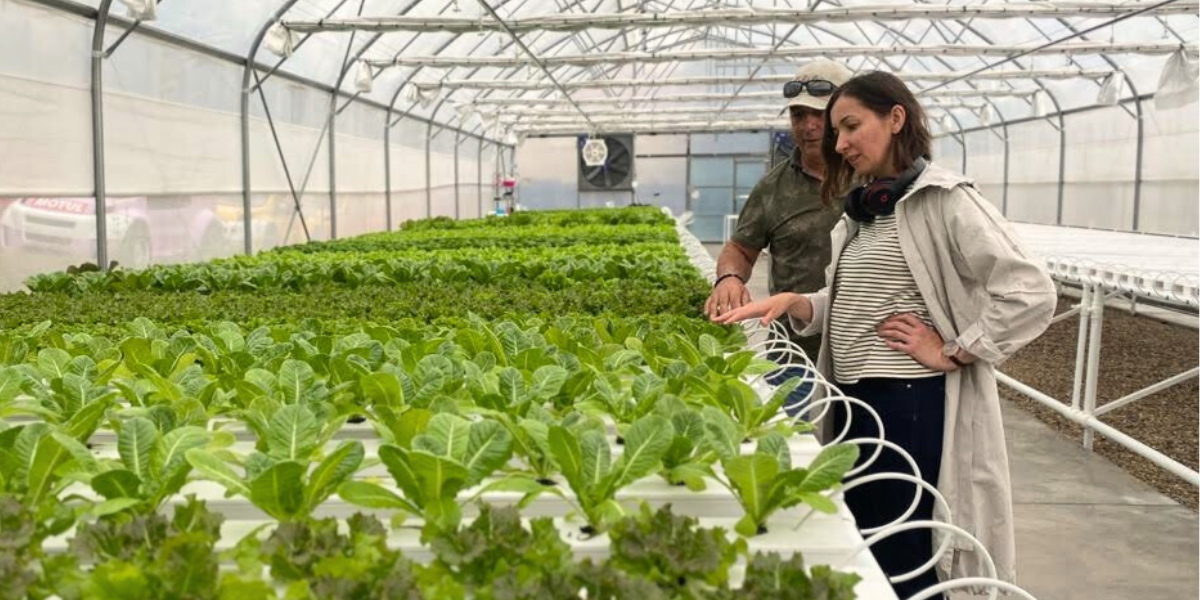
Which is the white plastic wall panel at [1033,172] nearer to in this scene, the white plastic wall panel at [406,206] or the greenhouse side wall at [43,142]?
the white plastic wall panel at [406,206]

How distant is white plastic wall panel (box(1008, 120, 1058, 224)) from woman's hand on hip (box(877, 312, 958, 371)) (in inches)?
661

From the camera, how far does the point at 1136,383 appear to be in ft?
28.7

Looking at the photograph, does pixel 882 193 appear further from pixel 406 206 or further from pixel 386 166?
pixel 406 206

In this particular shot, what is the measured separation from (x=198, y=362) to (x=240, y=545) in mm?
1488

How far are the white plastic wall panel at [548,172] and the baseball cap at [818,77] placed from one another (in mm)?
25821

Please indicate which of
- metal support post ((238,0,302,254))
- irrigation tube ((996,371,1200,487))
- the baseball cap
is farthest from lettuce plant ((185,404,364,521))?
metal support post ((238,0,302,254))

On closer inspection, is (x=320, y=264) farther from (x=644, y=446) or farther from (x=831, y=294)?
(x=644, y=446)

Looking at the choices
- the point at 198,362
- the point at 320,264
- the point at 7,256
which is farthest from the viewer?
the point at 7,256

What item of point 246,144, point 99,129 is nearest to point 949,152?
point 246,144

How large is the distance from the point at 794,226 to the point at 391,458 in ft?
8.46

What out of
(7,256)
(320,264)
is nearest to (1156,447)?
(320,264)

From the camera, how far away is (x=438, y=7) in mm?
13688

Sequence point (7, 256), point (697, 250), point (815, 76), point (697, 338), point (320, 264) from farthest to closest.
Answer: point (697, 250) → point (7, 256) → point (320, 264) → point (815, 76) → point (697, 338)

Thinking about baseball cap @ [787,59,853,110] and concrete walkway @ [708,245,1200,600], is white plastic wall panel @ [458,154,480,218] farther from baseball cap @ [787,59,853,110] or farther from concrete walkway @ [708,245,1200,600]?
baseball cap @ [787,59,853,110]
